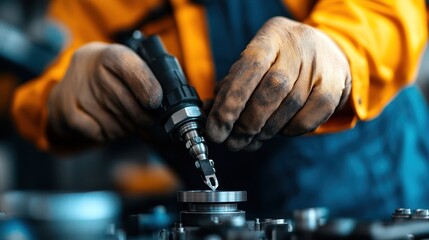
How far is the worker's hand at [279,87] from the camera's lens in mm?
752

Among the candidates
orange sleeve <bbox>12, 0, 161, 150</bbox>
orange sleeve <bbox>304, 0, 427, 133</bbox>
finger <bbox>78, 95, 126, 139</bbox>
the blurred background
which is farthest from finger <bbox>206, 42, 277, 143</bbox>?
the blurred background

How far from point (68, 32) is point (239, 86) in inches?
26.6

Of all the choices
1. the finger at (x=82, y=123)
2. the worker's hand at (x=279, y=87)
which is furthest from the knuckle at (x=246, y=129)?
the finger at (x=82, y=123)

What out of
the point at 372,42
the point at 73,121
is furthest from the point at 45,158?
the point at 372,42

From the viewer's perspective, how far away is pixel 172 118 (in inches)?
30.3

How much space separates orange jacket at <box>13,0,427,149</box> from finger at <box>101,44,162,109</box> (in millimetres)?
209

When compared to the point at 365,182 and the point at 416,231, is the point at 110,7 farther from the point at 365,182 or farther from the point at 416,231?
the point at 416,231

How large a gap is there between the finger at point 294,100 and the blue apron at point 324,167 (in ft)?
1.00

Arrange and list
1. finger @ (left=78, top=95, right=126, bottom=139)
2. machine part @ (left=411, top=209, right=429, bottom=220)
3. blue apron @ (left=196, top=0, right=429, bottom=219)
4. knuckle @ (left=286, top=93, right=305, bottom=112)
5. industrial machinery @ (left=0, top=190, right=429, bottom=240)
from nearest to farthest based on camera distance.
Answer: industrial machinery @ (left=0, top=190, right=429, bottom=240) < machine part @ (left=411, top=209, right=429, bottom=220) < knuckle @ (left=286, top=93, right=305, bottom=112) < finger @ (left=78, top=95, right=126, bottom=139) < blue apron @ (left=196, top=0, right=429, bottom=219)

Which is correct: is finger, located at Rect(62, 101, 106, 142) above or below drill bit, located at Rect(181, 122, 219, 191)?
above

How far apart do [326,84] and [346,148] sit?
0.36 m

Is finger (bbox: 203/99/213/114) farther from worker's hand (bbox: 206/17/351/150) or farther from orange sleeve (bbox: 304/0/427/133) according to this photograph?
orange sleeve (bbox: 304/0/427/133)

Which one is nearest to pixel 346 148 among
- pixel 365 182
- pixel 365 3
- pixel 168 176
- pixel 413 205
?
pixel 365 182

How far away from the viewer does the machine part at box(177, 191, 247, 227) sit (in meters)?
0.69
